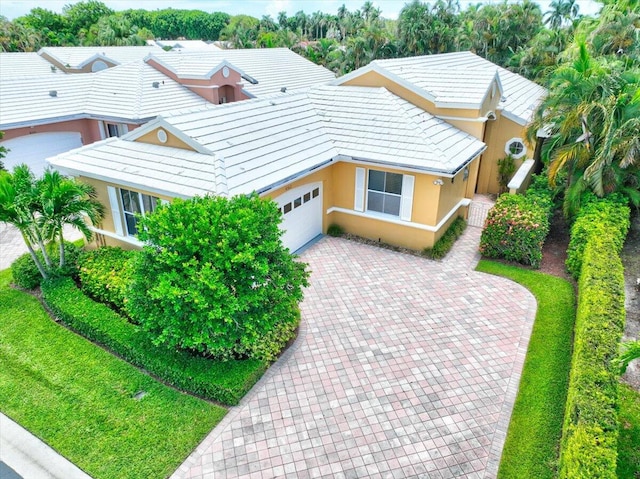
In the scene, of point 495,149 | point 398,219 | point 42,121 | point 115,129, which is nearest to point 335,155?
point 398,219

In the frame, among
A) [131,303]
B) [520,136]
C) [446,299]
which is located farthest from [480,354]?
[520,136]

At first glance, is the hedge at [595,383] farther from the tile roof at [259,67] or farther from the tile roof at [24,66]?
the tile roof at [24,66]

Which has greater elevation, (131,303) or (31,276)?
(131,303)

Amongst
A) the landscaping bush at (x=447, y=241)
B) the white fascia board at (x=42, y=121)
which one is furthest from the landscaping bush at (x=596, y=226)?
the white fascia board at (x=42, y=121)

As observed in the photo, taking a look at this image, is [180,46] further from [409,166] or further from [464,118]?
[409,166]

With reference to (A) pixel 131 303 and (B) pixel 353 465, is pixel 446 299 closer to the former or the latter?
(B) pixel 353 465
